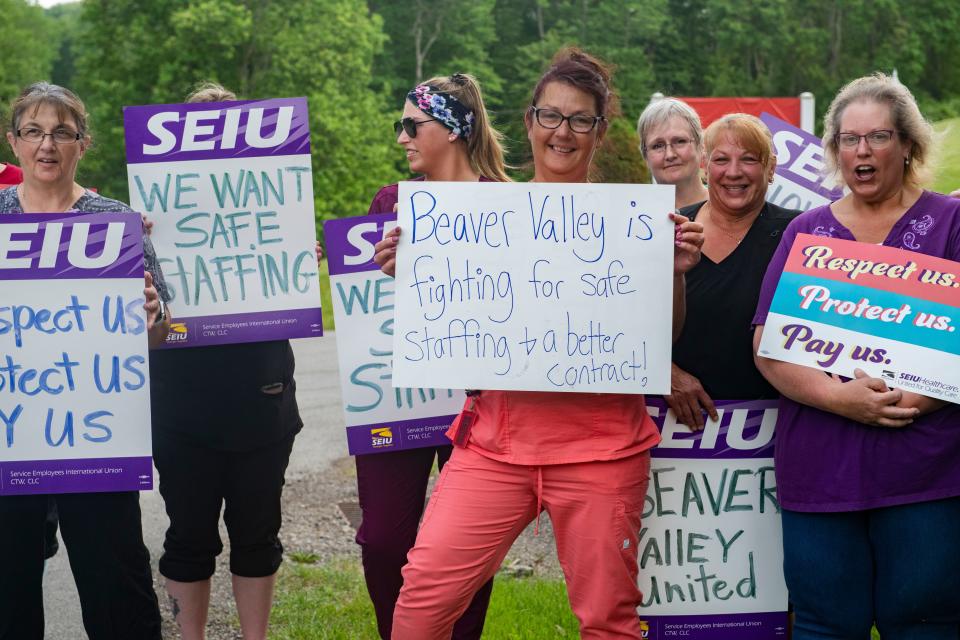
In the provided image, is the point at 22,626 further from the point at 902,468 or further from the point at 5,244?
the point at 902,468

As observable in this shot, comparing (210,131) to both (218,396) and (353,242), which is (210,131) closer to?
(353,242)

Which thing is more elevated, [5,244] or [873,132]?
[873,132]

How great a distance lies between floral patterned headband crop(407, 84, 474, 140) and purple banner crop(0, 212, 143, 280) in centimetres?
108

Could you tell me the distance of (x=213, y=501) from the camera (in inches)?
165

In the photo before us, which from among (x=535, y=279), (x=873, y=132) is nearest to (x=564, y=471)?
(x=535, y=279)

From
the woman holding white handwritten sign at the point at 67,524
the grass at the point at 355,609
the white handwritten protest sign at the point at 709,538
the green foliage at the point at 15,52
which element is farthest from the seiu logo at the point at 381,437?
the green foliage at the point at 15,52

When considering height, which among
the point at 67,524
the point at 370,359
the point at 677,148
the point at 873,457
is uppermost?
the point at 677,148

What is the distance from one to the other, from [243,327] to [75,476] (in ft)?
2.71

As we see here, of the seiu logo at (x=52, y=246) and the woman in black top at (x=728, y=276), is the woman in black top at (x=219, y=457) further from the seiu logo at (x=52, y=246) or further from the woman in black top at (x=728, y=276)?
the woman in black top at (x=728, y=276)

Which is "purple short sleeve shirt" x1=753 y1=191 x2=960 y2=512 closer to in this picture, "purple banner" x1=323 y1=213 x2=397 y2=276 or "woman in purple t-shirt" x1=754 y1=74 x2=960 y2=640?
"woman in purple t-shirt" x1=754 y1=74 x2=960 y2=640

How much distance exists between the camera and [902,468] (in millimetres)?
3191

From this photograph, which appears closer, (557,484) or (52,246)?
(557,484)

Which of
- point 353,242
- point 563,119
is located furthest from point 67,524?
point 563,119

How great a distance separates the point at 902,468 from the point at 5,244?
2842mm
